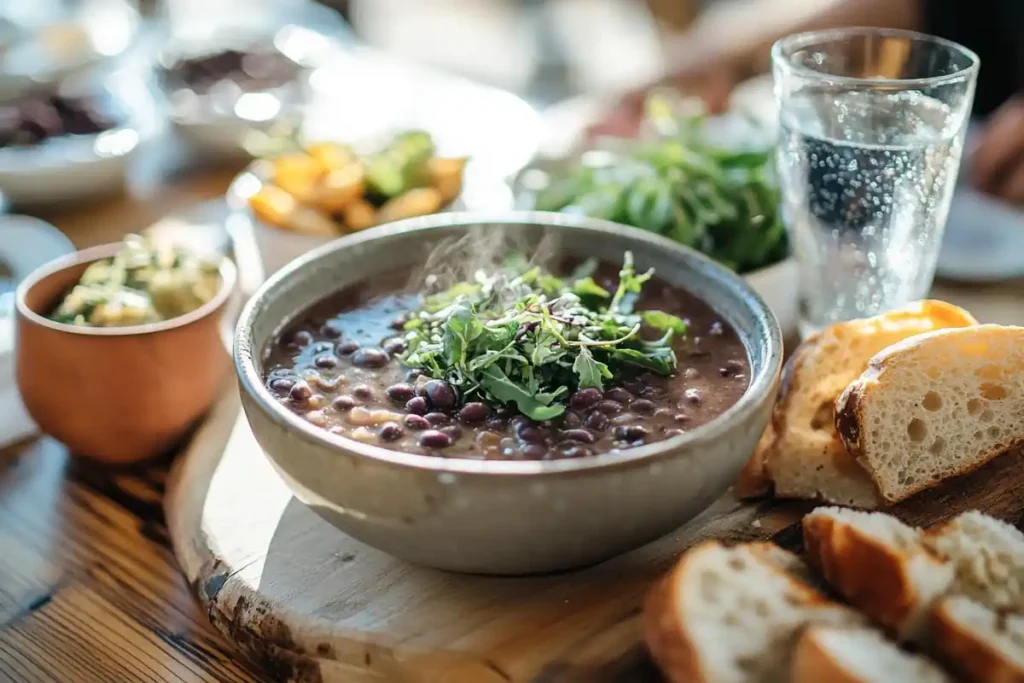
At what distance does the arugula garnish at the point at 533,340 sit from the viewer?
2.06 metres

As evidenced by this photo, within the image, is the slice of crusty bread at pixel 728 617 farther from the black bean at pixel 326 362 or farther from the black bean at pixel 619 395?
the black bean at pixel 326 362

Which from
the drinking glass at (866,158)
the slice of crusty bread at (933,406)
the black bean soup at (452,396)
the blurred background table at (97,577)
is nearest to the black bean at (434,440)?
the black bean soup at (452,396)

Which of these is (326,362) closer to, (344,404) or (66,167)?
(344,404)

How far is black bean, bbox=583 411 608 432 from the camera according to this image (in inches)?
77.8

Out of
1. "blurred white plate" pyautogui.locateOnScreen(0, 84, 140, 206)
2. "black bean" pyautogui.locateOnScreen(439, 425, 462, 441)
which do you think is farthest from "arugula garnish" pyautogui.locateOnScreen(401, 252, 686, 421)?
"blurred white plate" pyautogui.locateOnScreen(0, 84, 140, 206)

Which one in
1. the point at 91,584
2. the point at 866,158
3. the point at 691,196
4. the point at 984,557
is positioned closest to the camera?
the point at 984,557

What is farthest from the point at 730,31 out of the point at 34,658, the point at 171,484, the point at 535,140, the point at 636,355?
the point at 34,658

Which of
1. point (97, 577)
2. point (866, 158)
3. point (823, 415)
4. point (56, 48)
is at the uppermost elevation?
point (866, 158)

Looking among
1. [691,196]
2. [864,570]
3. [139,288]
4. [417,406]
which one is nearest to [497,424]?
[417,406]

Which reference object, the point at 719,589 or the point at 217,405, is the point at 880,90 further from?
the point at 217,405

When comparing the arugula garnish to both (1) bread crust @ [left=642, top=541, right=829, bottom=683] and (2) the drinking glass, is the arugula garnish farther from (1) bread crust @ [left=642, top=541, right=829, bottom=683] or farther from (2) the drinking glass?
(2) the drinking glass

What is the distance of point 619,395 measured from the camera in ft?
6.84

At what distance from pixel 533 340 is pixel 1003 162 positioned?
7.12 ft

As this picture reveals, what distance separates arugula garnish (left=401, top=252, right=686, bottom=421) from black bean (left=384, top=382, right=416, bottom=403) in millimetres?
70
